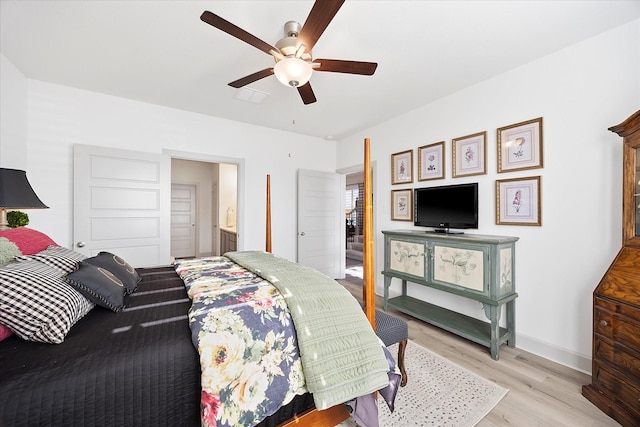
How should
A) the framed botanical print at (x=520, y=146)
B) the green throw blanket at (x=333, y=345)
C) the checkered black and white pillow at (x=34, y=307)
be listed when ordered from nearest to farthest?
the checkered black and white pillow at (x=34, y=307) < the green throw blanket at (x=333, y=345) < the framed botanical print at (x=520, y=146)

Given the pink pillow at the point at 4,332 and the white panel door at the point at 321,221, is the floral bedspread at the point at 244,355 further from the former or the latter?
the white panel door at the point at 321,221

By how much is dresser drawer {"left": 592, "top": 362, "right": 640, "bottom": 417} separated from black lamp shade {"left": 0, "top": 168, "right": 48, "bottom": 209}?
12.6 feet

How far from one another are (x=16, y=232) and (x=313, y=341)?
2.05 m

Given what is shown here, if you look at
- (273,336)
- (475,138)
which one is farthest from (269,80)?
(273,336)

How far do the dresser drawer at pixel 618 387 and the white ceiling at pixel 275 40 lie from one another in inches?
93.7

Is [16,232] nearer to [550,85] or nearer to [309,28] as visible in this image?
[309,28]

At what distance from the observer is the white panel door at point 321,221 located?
4.45 m

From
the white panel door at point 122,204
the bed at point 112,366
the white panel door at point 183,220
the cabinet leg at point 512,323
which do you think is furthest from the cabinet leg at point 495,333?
the white panel door at point 183,220

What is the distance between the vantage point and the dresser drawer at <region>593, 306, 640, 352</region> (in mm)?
1525

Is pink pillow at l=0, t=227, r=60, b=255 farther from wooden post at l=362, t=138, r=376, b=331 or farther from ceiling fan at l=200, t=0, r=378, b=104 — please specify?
wooden post at l=362, t=138, r=376, b=331

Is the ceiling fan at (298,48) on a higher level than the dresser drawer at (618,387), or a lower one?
higher

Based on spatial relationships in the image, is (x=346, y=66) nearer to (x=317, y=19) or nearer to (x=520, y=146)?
(x=317, y=19)

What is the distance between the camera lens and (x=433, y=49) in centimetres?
217

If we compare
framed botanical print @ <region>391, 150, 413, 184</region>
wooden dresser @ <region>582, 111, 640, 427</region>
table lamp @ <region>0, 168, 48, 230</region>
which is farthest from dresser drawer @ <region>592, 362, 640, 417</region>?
table lamp @ <region>0, 168, 48, 230</region>
